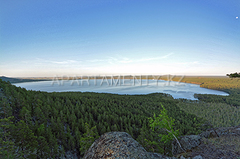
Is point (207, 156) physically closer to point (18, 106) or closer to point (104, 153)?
point (104, 153)

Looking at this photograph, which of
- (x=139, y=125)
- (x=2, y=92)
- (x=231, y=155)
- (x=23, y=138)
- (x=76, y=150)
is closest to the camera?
(x=231, y=155)

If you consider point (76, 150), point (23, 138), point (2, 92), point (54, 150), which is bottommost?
point (76, 150)

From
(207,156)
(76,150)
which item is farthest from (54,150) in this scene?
(207,156)

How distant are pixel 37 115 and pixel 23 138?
15365 mm

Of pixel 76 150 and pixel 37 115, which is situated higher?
pixel 37 115

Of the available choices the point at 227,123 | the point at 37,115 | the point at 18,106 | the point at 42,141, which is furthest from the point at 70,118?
the point at 227,123

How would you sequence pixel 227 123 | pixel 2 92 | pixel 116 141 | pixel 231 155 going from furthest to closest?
pixel 227 123 < pixel 2 92 < pixel 231 155 < pixel 116 141

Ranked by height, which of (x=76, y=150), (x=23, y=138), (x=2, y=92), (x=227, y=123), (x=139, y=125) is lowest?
(x=227, y=123)

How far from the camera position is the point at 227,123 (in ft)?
248

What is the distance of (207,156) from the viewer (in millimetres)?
10383

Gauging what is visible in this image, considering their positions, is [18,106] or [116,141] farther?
[18,106]

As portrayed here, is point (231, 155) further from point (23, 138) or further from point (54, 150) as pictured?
point (54, 150)

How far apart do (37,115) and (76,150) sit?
51.7 ft

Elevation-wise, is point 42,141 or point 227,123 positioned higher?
point 42,141
